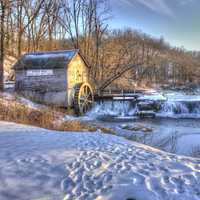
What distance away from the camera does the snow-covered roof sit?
1950cm

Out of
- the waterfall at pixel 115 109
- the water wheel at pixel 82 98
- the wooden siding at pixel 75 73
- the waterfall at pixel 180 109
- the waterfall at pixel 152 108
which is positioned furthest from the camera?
the waterfall at pixel 115 109

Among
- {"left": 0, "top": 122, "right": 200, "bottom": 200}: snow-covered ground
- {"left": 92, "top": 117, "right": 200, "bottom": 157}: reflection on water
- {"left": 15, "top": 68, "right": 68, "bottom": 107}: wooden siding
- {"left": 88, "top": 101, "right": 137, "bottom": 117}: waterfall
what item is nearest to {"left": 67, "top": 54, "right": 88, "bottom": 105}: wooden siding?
{"left": 15, "top": 68, "right": 68, "bottom": 107}: wooden siding

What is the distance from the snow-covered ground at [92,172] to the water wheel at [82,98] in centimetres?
1412

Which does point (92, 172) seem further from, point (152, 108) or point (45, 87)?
point (152, 108)

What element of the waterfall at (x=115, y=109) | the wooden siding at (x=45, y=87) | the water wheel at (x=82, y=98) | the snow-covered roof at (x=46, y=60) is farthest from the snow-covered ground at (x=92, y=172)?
the waterfall at (x=115, y=109)

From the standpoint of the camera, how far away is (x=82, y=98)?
21078 mm

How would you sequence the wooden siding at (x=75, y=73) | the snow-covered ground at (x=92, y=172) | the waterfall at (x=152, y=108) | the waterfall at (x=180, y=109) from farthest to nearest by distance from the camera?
the waterfall at (x=152, y=108), the waterfall at (x=180, y=109), the wooden siding at (x=75, y=73), the snow-covered ground at (x=92, y=172)

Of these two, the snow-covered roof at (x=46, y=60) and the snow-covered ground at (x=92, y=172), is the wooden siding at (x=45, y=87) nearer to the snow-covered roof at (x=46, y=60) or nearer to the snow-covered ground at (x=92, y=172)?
the snow-covered roof at (x=46, y=60)

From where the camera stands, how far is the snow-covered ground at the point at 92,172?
3499 mm

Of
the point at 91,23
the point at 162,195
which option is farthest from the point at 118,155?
the point at 91,23

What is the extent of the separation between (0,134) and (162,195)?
442cm

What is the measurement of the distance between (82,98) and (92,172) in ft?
55.7

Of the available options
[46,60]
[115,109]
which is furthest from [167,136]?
[46,60]

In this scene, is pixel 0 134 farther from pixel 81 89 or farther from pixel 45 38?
pixel 45 38
